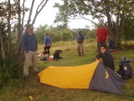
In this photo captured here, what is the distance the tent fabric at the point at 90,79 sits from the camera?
4023mm

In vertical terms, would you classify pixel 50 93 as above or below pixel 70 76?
below

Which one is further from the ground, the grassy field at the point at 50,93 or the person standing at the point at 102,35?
the person standing at the point at 102,35

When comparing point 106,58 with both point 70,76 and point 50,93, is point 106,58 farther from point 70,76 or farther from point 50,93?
point 50,93

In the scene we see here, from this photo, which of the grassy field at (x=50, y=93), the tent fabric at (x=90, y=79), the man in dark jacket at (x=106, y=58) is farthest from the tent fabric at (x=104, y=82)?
the man in dark jacket at (x=106, y=58)

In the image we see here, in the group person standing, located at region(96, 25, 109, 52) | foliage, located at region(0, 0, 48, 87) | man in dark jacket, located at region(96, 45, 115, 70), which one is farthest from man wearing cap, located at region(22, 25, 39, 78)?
person standing, located at region(96, 25, 109, 52)

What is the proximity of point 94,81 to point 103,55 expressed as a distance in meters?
1.01

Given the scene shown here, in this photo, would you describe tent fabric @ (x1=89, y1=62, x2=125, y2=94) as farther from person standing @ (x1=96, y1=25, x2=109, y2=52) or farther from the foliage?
person standing @ (x1=96, y1=25, x2=109, y2=52)

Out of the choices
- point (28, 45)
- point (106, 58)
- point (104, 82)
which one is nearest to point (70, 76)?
point (104, 82)

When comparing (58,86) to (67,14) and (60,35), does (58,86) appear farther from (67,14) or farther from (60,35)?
(60,35)

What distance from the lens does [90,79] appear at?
13.6ft

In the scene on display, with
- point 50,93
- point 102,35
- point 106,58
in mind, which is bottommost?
point 50,93

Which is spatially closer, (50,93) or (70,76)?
(50,93)

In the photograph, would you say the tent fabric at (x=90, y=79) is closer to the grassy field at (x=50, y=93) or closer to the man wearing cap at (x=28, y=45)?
the grassy field at (x=50, y=93)

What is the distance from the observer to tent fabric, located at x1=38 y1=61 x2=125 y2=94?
4.02 meters
